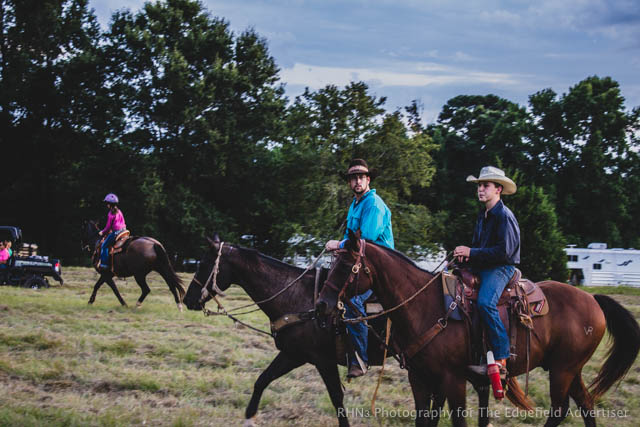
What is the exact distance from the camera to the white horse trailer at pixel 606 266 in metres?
34.0

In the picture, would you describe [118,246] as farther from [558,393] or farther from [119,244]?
[558,393]

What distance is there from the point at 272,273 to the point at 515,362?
2966 millimetres

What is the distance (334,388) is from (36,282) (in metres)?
14.5

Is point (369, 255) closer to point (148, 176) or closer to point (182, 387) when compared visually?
point (182, 387)

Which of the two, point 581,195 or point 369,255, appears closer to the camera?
point 369,255

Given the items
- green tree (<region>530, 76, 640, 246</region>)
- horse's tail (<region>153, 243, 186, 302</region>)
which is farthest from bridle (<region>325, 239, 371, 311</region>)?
green tree (<region>530, 76, 640, 246</region>)

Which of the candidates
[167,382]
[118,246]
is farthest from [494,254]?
→ [118,246]

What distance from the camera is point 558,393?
19.3ft

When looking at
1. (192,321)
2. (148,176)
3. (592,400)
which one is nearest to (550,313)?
(592,400)

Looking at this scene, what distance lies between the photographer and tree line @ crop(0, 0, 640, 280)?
2692 centimetres

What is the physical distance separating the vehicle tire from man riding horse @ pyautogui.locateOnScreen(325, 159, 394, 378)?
14473 millimetres

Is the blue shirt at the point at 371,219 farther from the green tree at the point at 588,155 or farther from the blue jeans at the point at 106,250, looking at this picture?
the green tree at the point at 588,155

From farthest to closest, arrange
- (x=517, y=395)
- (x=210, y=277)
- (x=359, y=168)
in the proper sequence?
(x=210, y=277), (x=359, y=168), (x=517, y=395)

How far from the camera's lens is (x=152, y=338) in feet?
33.9
